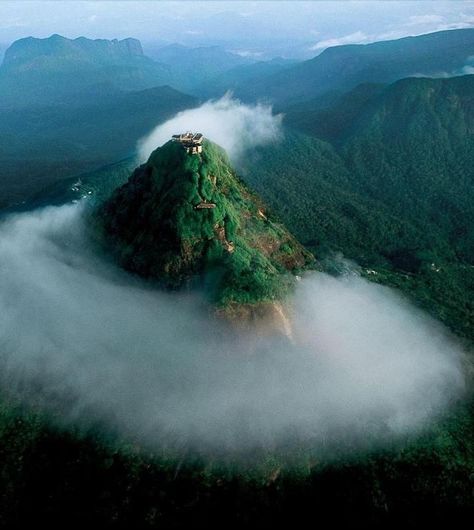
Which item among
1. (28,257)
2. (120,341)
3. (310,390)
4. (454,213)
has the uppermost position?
(28,257)

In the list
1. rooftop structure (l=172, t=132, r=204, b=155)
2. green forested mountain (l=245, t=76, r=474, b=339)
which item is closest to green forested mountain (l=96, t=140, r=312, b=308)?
rooftop structure (l=172, t=132, r=204, b=155)

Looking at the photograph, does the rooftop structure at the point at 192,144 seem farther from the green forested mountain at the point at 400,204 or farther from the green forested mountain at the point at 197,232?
the green forested mountain at the point at 400,204

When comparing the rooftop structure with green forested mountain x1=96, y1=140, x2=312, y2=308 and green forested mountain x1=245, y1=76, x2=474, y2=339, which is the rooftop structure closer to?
green forested mountain x1=96, y1=140, x2=312, y2=308

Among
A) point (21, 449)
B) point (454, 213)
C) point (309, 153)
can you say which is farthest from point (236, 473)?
point (309, 153)

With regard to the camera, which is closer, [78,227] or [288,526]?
[288,526]

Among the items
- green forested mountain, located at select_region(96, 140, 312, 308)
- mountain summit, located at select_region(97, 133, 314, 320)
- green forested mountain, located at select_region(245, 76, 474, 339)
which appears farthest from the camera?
green forested mountain, located at select_region(245, 76, 474, 339)

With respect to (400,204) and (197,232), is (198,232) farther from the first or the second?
(400,204)

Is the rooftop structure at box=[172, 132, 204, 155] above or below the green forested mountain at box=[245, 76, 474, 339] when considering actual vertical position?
above

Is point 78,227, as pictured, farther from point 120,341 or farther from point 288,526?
point 288,526
